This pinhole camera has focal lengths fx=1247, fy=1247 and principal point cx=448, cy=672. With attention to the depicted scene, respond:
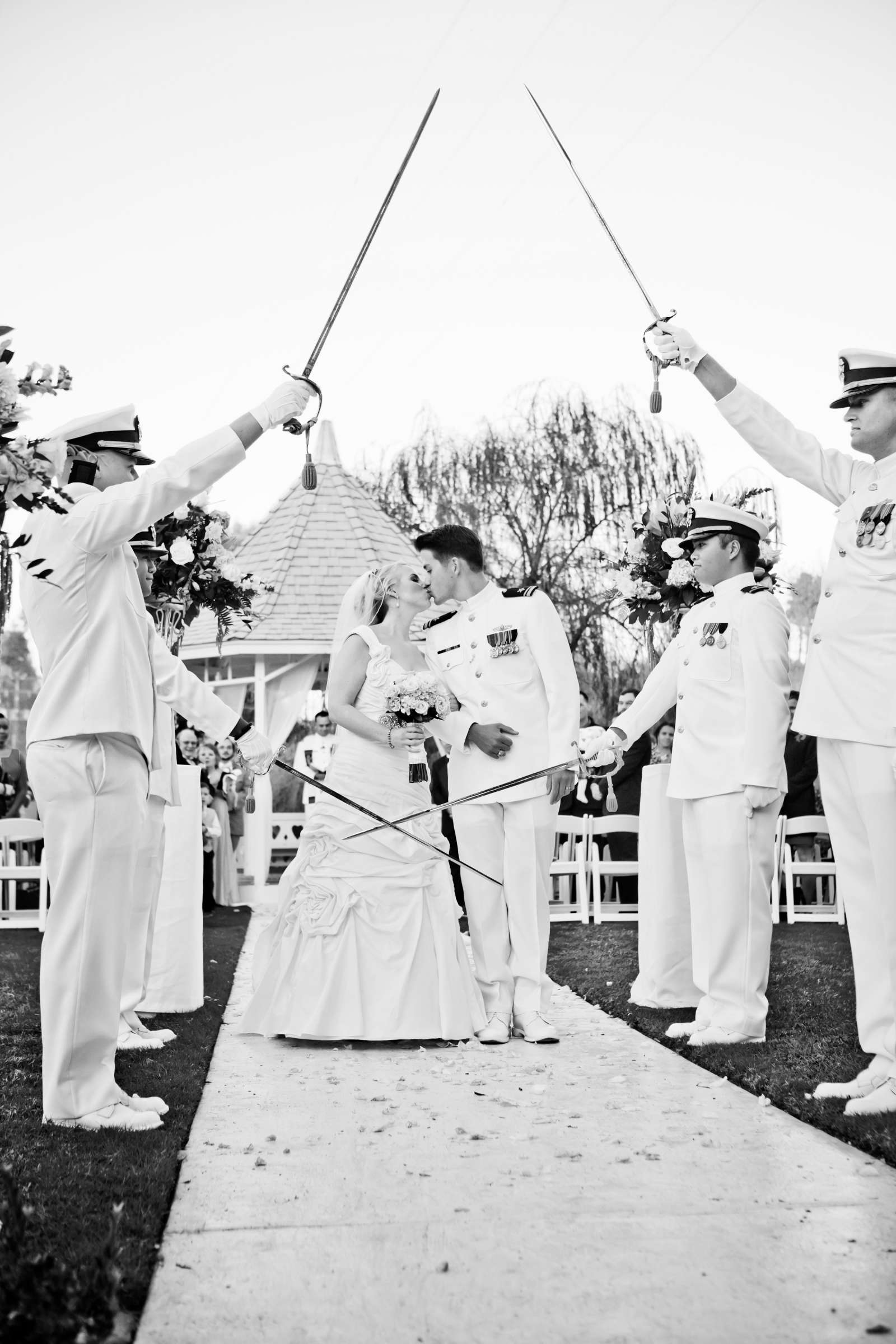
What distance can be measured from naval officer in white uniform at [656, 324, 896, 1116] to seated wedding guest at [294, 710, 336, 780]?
10.0 meters

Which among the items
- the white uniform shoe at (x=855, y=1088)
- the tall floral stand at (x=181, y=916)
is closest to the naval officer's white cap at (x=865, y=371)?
the white uniform shoe at (x=855, y=1088)

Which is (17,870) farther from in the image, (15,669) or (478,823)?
(15,669)

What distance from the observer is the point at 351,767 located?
6195 mm

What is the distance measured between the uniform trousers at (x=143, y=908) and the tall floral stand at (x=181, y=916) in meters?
0.56

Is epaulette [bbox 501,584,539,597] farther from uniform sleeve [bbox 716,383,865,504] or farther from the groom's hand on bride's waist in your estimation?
uniform sleeve [bbox 716,383,865,504]

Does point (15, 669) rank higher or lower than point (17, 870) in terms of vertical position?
higher

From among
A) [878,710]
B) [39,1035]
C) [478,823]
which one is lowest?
[39,1035]

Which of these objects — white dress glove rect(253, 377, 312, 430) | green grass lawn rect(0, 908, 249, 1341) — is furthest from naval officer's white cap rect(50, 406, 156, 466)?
green grass lawn rect(0, 908, 249, 1341)

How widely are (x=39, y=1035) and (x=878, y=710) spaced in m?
4.19

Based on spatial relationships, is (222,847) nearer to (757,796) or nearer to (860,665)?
(757,796)

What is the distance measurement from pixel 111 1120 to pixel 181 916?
9.05 ft

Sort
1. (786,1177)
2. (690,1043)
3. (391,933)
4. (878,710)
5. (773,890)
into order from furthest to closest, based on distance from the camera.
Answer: (773,890)
(391,933)
(690,1043)
(878,710)
(786,1177)

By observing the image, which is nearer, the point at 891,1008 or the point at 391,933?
the point at 891,1008

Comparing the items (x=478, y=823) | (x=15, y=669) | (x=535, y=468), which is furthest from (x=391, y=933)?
(x=15, y=669)
